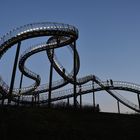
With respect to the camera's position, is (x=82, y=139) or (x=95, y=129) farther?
(x=95, y=129)

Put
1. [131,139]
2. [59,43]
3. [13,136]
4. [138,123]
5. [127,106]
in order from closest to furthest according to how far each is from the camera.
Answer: [13,136] < [131,139] < [138,123] < [59,43] < [127,106]

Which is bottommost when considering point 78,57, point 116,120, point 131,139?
point 131,139

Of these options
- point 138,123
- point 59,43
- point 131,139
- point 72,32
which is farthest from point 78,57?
point 131,139

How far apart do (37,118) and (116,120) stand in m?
4.47

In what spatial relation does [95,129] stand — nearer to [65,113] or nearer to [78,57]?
[65,113]

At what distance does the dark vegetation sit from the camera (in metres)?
9.45

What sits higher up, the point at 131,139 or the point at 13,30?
the point at 13,30

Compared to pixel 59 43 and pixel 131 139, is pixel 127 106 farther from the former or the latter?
pixel 131 139

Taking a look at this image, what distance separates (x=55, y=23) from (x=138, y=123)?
447 inches

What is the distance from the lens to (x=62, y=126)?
418 inches

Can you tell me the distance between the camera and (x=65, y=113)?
13047mm

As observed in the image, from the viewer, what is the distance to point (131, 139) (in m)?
10.2

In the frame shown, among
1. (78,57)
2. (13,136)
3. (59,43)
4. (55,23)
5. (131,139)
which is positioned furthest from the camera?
(78,57)

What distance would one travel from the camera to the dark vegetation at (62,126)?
31.0 ft
